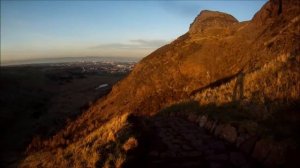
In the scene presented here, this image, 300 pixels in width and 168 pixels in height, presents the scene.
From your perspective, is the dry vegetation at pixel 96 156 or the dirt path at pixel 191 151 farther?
the dry vegetation at pixel 96 156

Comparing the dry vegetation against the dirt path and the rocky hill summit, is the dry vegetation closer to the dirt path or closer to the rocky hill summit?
the rocky hill summit

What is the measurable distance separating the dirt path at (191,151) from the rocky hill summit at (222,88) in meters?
0.41

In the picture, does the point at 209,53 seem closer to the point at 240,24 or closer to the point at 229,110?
the point at 240,24

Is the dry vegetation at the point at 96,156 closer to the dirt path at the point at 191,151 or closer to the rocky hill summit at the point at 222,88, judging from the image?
the rocky hill summit at the point at 222,88

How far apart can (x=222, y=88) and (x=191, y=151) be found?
22.4 ft

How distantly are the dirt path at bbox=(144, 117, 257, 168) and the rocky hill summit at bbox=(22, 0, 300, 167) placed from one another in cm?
41

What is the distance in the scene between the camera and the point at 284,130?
24.4 ft

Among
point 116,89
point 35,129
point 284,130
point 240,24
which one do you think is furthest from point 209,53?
point 35,129

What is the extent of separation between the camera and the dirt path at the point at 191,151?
7344 millimetres

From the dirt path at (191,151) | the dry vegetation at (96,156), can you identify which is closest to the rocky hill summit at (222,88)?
the dry vegetation at (96,156)

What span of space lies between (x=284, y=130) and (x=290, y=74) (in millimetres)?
3908

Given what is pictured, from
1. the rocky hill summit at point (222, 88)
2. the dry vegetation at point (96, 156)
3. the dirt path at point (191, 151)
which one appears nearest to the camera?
the dirt path at point (191, 151)

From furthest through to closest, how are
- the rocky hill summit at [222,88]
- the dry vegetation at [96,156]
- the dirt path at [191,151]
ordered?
Answer: the rocky hill summit at [222,88]
the dry vegetation at [96,156]
the dirt path at [191,151]

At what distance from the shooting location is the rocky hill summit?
8.48m
